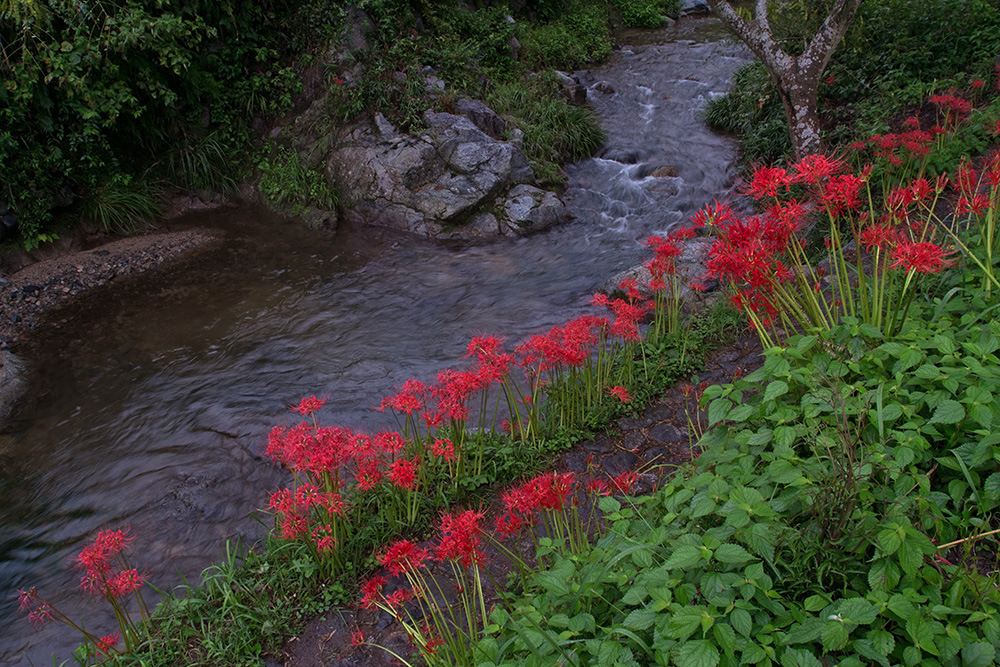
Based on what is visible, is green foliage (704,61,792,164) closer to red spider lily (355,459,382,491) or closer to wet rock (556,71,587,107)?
wet rock (556,71,587,107)

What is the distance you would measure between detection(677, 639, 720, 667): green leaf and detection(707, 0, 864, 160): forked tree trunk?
20.2 feet

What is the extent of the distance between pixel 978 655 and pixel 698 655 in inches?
27.7

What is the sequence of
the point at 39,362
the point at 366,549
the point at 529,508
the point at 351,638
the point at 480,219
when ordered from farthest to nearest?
1. the point at 480,219
2. the point at 39,362
3. the point at 366,549
4. the point at 351,638
5. the point at 529,508

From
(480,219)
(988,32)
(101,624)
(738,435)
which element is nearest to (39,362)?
(101,624)

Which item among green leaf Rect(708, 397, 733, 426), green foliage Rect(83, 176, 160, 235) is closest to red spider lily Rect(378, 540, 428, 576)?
green leaf Rect(708, 397, 733, 426)

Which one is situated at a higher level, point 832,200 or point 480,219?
point 832,200

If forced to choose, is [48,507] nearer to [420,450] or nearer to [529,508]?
[420,450]

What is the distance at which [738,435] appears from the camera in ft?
7.97

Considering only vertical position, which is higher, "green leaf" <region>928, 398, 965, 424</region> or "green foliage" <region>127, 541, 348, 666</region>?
"green leaf" <region>928, 398, 965, 424</region>

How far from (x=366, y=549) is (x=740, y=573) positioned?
7.31ft

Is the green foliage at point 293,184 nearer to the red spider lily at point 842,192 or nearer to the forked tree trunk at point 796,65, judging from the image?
the forked tree trunk at point 796,65

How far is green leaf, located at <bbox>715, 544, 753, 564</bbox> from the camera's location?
1764mm

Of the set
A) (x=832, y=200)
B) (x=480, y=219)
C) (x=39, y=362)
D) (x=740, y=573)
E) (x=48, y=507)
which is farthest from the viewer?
(x=480, y=219)

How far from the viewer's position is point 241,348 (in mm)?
6199
